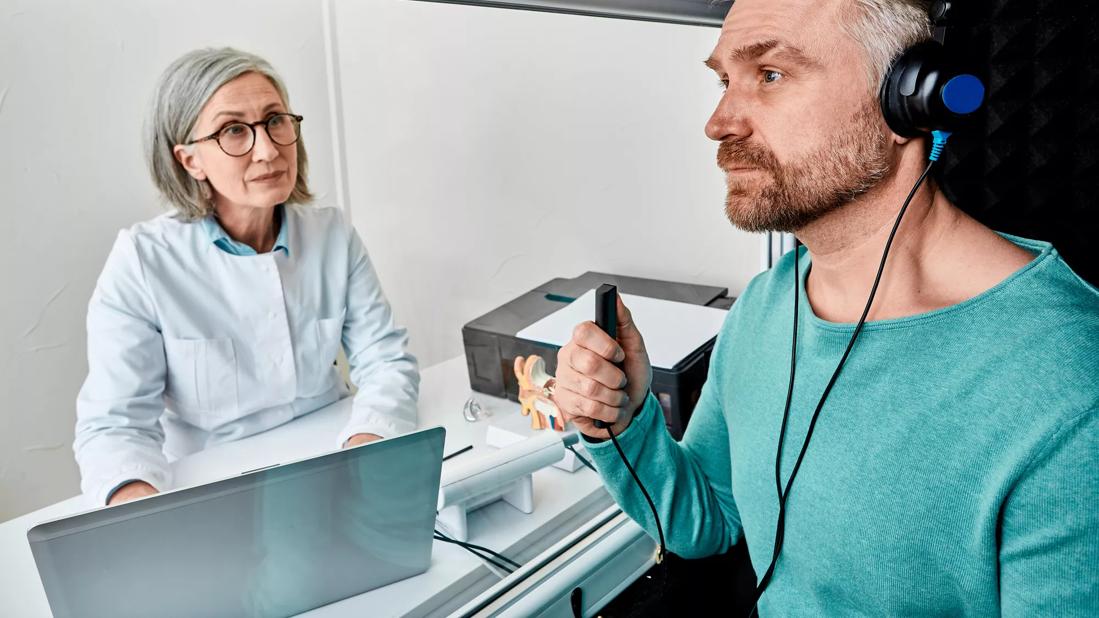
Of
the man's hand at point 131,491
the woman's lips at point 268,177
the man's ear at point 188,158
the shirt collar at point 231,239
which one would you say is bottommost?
the man's hand at point 131,491

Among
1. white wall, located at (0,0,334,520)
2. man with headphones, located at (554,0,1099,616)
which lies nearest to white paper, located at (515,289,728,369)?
man with headphones, located at (554,0,1099,616)

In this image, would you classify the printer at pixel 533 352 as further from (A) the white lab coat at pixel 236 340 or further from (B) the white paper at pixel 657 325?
(A) the white lab coat at pixel 236 340

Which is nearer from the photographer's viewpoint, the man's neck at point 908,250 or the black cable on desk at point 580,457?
the man's neck at point 908,250

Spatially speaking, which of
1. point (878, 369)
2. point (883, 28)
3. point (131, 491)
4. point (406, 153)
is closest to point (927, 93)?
point (883, 28)

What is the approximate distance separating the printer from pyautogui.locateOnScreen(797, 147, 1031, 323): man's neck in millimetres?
343

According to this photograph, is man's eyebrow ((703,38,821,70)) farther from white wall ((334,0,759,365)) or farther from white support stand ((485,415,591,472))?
white support stand ((485,415,591,472))

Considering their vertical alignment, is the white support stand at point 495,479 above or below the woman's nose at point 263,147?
below

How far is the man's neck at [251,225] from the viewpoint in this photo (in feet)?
2.63

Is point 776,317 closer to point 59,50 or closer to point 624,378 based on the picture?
point 624,378

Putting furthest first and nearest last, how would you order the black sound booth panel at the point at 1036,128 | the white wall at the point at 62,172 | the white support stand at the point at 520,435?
the black sound booth panel at the point at 1036,128, the white support stand at the point at 520,435, the white wall at the point at 62,172

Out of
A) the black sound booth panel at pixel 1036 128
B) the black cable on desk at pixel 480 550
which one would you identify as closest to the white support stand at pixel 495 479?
the black cable on desk at pixel 480 550

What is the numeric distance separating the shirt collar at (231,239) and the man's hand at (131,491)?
0.26 meters

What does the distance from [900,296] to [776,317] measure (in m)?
0.17

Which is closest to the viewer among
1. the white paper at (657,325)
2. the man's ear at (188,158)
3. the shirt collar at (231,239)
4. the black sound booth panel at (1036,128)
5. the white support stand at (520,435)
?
the man's ear at (188,158)
